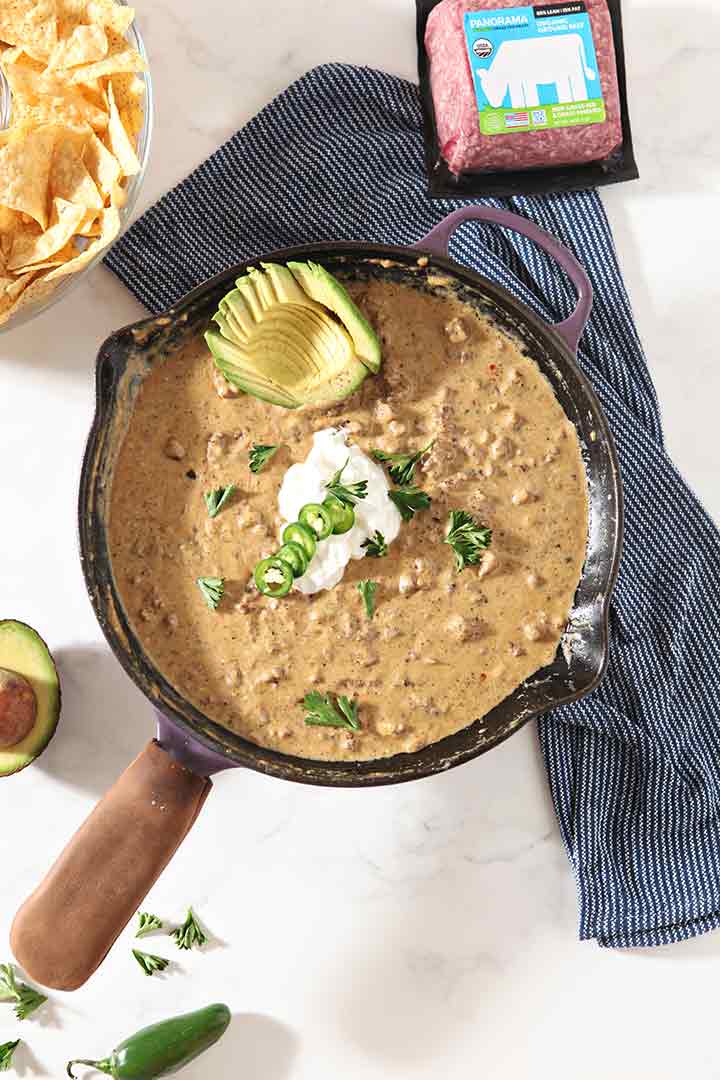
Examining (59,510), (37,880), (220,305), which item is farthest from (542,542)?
(37,880)

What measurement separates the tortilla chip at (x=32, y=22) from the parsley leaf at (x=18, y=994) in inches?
76.1

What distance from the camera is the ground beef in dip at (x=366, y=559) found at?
2.31 metres

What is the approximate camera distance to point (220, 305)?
2258 mm

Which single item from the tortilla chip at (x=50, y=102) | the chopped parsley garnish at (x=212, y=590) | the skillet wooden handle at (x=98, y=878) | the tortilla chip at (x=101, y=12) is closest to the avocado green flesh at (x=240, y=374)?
the chopped parsley garnish at (x=212, y=590)

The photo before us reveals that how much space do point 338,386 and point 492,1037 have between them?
5.13 feet

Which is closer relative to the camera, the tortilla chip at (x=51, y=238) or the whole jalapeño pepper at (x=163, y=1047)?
the tortilla chip at (x=51, y=238)

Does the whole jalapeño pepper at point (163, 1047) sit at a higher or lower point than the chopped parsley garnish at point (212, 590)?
lower

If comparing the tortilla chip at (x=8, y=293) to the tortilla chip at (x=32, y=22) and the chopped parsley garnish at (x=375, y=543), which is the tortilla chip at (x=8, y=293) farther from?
the chopped parsley garnish at (x=375, y=543)

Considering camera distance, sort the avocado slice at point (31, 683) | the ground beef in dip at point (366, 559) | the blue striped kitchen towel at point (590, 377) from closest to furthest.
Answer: the ground beef in dip at point (366, 559) → the avocado slice at point (31, 683) → the blue striped kitchen towel at point (590, 377)

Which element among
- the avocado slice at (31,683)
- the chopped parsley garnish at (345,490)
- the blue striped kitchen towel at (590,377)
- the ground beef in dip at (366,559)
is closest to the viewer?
the chopped parsley garnish at (345,490)

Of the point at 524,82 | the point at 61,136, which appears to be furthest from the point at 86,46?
the point at 524,82

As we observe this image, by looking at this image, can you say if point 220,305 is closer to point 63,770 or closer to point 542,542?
point 542,542

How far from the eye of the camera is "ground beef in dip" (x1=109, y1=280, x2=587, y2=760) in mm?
2311

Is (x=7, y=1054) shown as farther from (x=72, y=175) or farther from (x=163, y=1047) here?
(x=72, y=175)
